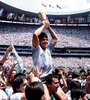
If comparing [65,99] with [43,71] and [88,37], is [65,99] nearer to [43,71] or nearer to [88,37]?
[43,71]

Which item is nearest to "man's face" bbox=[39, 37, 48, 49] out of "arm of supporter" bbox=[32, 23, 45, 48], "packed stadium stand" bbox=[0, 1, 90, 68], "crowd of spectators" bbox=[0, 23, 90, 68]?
"arm of supporter" bbox=[32, 23, 45, 48]

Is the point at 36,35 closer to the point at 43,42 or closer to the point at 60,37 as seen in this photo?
the point at 43,42

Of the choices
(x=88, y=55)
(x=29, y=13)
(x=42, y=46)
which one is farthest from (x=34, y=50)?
(x=29, y=13)

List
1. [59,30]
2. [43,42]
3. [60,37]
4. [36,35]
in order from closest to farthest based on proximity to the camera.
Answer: [36,35] < [43,42] < [60,37] < [59,30]

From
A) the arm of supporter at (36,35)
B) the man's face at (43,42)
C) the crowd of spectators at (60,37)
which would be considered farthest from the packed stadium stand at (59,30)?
the arm of supporter at (36,35)

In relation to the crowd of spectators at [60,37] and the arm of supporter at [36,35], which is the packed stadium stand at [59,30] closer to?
the crowd of spectators at [60,37]

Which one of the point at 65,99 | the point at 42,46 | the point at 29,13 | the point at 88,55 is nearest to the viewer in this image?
the point at 65,99

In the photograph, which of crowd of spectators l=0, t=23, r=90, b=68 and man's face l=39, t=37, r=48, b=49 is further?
crowd of spectators l=0, t=23, r=90, b=68

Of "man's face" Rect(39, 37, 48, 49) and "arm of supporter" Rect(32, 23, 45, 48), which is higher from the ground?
"arm of supporter" Rect(32, 23, 45, 48)

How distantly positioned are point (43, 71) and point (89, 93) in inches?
91.4

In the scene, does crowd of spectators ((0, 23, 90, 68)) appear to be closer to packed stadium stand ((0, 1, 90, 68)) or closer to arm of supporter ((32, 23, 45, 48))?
packed stadium stand ((0, 1, 90, 68))

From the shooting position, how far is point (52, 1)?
235 ft

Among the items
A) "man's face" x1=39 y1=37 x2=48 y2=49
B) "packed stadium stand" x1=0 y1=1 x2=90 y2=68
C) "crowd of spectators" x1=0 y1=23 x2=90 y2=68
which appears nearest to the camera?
"man's face" x1=39 y1=37 x2=48 y2=49

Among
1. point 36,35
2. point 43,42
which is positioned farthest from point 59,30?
point 36,35
